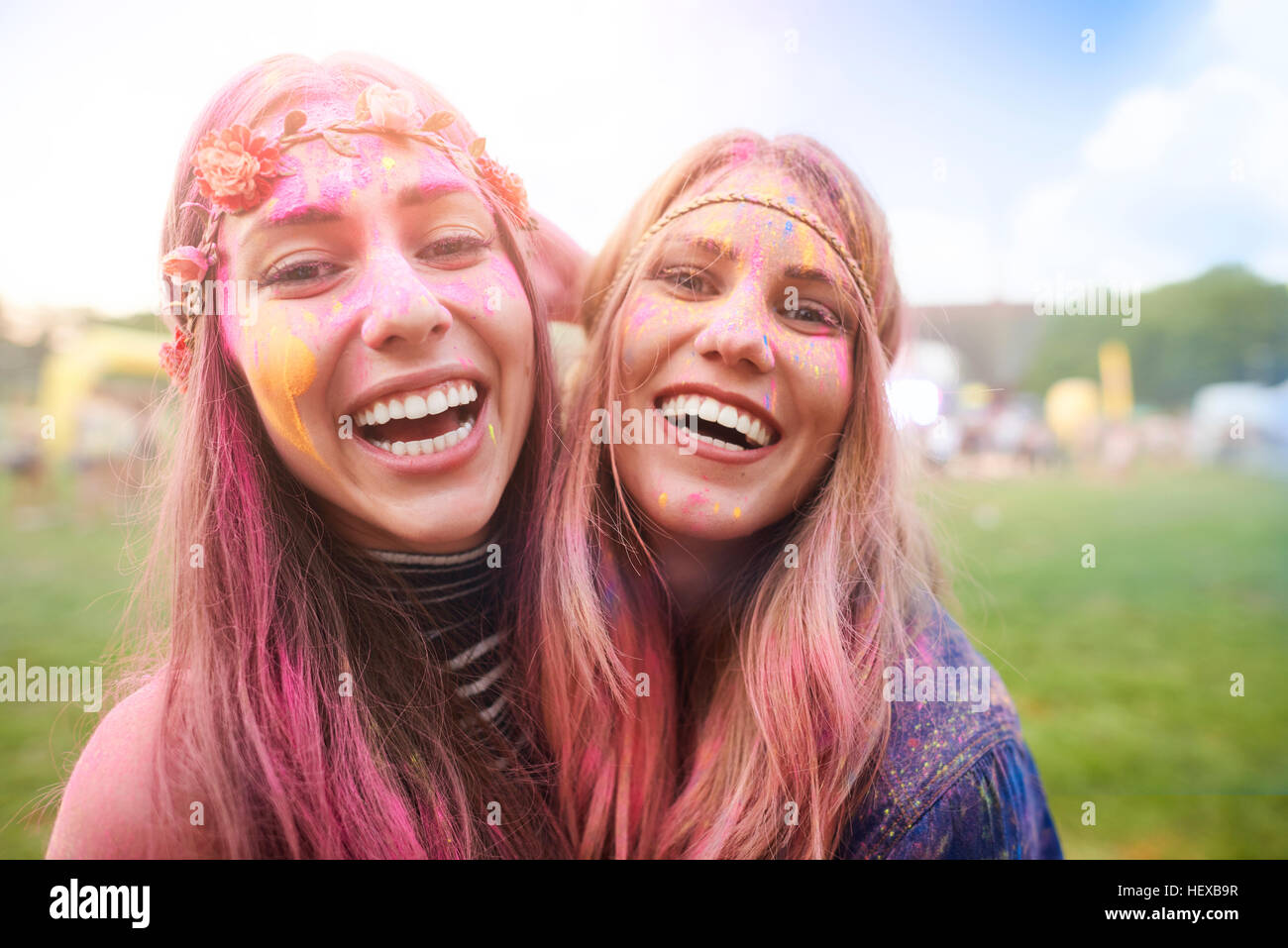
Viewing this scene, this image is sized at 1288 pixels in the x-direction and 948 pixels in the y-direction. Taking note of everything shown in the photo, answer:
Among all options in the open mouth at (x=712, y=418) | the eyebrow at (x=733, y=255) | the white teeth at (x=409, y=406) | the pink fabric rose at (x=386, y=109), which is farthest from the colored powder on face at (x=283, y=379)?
the eyebrow at (x=733, y=255)

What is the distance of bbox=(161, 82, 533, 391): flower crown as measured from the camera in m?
1.30

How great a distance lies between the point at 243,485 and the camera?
1.42m

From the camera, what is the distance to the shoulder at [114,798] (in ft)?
4.17

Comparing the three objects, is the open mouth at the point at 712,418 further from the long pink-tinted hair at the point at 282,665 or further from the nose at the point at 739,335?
the long pink-tinted hair at the point at 282,665

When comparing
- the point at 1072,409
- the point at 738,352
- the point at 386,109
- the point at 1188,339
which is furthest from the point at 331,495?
the point at 1072,409

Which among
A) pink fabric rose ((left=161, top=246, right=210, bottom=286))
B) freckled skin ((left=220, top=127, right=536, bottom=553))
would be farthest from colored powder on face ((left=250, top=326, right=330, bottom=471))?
pink fabric rose ((left=161, top=246, right=210, bottom=286))

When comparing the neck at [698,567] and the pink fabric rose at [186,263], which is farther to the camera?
the neck at [698,567]

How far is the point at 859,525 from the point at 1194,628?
3801mm

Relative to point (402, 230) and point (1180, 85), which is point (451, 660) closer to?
point (402, 230)

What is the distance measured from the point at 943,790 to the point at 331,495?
1341 millimetres

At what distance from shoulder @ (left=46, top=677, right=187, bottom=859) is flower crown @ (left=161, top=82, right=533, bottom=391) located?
74 cm

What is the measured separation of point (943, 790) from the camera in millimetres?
1384

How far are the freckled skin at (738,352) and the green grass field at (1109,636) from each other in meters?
0.51

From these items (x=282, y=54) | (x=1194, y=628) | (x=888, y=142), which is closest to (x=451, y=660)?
(x=282, y=54)
